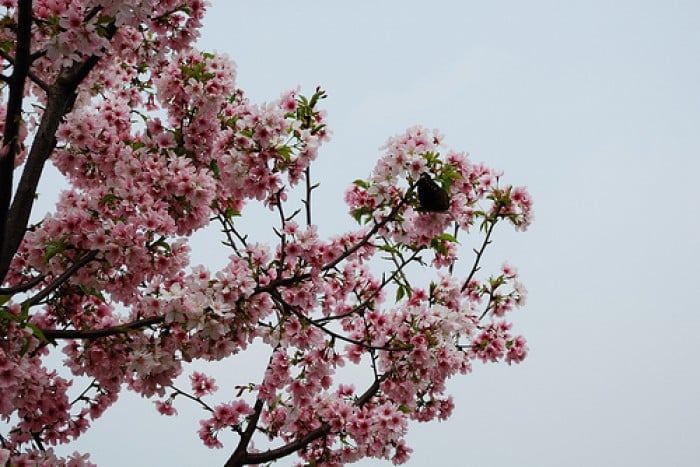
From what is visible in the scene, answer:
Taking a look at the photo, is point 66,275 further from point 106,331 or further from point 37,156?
point 37,156

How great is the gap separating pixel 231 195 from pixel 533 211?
3011 mm

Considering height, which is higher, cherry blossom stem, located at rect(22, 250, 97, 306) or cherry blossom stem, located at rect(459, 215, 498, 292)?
cherry blossom stem, located at rect(459, 215, 498, 292)

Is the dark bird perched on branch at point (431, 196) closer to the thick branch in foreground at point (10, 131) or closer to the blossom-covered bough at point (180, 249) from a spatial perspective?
the blossom-covered bough at point (180, 249)

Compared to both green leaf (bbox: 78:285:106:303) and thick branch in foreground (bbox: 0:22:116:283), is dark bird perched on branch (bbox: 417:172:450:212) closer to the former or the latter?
green leaf (bbox: 78:285:106:303)

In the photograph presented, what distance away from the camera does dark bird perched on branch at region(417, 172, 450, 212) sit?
4922 millimetres

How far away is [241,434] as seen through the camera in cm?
664

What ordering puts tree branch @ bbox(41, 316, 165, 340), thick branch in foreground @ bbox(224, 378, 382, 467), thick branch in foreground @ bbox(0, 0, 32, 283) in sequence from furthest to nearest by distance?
thick branch in foreground @ bbox(224, 378, 382, 467)
tree branch @ bbox(41, 316, 165, 340)
thick branch in foreground @ bbox(0, 0, 32, 283)

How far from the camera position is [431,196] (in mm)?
4965

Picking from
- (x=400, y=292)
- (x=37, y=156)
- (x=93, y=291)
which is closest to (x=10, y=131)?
(x=37, y=156)

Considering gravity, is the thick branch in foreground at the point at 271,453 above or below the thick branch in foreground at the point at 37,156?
below

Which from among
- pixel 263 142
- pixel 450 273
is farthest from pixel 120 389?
pixel 450 273

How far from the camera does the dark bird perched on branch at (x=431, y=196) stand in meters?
4.92

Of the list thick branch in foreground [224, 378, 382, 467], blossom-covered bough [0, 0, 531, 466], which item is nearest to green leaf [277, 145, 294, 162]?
blossom-covered bough [0, 0, 531, 466]

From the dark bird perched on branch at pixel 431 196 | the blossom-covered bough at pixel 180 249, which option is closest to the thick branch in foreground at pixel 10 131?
the blossom-covered bough at pixel 180 249
